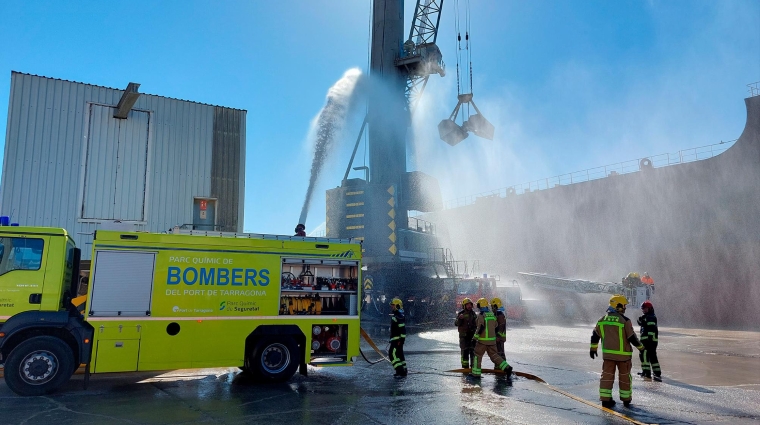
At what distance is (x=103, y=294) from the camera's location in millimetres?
7918

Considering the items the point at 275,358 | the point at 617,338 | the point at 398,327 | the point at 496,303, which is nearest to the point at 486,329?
the point at 496,303

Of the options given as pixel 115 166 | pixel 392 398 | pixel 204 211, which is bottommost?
pixel 392 398

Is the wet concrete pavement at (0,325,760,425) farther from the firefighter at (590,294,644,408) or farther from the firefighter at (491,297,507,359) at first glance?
the firefighter at (491,297,507,359)

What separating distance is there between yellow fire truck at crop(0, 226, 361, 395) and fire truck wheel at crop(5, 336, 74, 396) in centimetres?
1

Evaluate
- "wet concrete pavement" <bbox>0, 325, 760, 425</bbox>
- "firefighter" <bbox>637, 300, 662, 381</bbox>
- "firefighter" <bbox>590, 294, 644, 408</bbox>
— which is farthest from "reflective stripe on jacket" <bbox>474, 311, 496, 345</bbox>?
"firefighter" <bbox>637, 300, 662, 381</bbox>

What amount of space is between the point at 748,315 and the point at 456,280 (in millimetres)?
13923

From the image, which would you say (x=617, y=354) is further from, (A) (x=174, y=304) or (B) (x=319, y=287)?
(A) (x=174, y=304)

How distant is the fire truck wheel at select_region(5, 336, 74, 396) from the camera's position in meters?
7.28

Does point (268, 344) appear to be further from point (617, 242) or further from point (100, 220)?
point (617, 242)

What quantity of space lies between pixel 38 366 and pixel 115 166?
7811 millimetres

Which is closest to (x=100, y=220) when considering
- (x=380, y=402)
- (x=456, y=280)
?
(x=380, y=402)

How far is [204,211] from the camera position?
15.1 metres

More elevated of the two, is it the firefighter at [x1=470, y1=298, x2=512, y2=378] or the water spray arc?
the water spray arc

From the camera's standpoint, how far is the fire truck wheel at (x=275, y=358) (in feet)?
28.5
